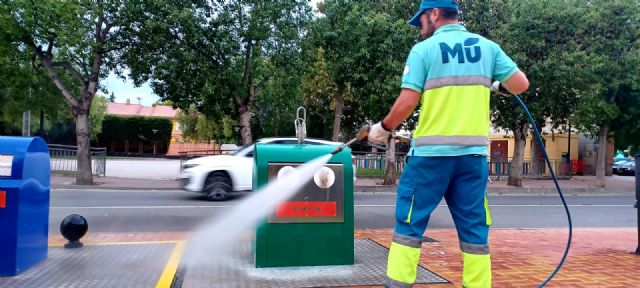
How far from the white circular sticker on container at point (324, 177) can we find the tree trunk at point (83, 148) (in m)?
15.2

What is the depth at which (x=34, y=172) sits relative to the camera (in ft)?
16.1

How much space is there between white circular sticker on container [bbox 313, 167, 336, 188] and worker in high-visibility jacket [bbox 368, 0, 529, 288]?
1734mm

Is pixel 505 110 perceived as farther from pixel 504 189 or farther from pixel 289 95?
pixel 289 95

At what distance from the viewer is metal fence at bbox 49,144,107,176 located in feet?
66.8

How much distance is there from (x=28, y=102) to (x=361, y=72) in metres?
12.7

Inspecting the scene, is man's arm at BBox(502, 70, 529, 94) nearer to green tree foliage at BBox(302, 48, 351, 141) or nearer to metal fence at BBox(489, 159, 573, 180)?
green tree foliage at BBox(302, 48, 351, 141)

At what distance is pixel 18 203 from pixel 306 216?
99.5 inches

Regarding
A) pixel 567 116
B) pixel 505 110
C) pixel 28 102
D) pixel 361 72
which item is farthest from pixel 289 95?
pixel 567 116

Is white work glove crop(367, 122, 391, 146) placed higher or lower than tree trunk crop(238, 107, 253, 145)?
lower

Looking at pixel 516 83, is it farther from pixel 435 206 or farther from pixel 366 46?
pixel 366 46

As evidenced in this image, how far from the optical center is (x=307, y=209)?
4.76 metres

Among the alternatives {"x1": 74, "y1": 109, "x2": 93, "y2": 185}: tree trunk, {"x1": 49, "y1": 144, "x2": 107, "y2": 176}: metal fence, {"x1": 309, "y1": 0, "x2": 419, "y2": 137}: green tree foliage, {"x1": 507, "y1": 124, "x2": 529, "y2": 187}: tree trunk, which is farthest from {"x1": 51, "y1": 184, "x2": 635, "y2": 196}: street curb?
{"x1": 49, "y1": 144, "x2": 107, "y2": 176}: metal fence

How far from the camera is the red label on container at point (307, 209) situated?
4707 mm

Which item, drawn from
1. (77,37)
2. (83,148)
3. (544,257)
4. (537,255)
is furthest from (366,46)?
(544,257)
